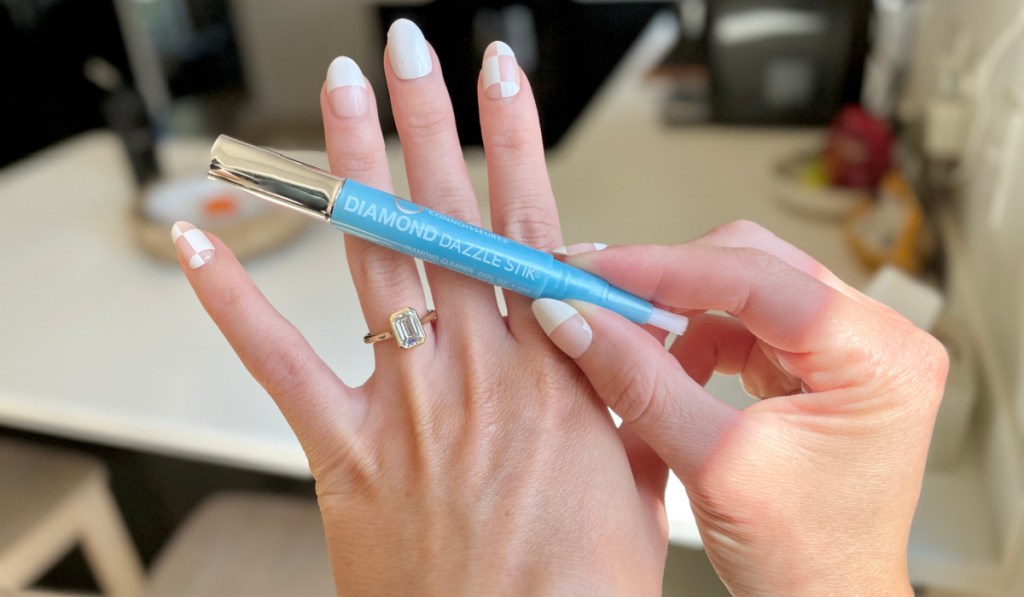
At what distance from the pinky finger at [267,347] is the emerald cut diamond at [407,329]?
0.06m

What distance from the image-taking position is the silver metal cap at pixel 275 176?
17.3 inches

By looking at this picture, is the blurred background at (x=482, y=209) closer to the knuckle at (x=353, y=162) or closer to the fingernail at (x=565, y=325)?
the knuckle at (x=353, y=162)

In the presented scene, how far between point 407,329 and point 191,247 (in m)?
0.16

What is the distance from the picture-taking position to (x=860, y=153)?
1056mm

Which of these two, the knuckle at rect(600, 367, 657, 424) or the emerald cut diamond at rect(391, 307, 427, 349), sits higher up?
the emerald cut diamond at rect(391, 307, 427, 349)

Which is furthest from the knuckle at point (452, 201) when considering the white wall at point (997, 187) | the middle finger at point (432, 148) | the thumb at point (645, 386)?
the white wall at point (997, 187)

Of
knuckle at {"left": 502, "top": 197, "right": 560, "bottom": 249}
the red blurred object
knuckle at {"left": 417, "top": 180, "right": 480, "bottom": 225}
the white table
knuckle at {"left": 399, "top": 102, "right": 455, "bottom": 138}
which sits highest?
knuckle at {"left": 399, "top": 102, "right": 455, "bottom": 138}

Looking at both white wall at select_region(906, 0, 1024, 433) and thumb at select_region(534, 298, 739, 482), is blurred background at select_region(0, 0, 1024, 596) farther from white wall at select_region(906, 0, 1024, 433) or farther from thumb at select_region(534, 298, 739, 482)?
Answer: thumb at select_region(534, 298, 739, 482)

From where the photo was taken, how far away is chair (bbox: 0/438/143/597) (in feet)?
3.27

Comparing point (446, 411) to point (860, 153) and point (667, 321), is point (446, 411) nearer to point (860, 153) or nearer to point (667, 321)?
point (667, 321)

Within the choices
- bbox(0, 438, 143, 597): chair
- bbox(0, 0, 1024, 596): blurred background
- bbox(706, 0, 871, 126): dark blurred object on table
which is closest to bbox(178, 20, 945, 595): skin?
bbox(0, 0, 1024, 596): blurred background

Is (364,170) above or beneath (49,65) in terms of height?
above

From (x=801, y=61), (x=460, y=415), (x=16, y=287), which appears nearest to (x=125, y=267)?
(x=16, y=287)

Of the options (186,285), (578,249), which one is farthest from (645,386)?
A: (186,285)
